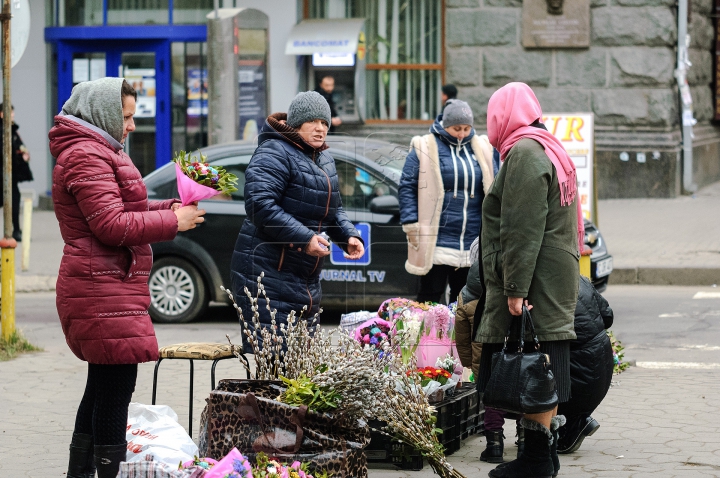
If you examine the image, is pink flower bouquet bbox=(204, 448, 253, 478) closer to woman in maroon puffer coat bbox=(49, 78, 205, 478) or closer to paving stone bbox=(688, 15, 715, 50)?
woman in maroon puffer coat bbox=(49, 78, 205, 478)

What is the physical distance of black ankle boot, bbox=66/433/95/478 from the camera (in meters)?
4.45

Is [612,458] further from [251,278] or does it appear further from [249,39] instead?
[249,39]

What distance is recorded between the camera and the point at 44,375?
7684 mm

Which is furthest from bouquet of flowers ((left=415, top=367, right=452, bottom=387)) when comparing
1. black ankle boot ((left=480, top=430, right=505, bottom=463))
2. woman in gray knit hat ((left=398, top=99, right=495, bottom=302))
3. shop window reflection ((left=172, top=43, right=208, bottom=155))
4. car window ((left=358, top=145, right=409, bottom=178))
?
shop window reflection ((left=172, top=43, right=208, bottom=155))

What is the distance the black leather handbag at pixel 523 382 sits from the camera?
4.66 meters

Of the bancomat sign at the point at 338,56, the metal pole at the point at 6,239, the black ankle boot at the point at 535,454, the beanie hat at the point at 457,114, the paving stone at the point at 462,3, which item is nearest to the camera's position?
the black ankle boot at the point at 535,454

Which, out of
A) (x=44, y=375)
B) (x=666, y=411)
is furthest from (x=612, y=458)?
(x=44, y=375)

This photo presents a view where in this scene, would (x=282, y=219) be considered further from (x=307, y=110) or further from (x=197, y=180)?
(x=197, y=180)

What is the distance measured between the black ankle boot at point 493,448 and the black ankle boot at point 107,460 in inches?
74.6

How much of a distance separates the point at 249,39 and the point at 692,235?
6.56m

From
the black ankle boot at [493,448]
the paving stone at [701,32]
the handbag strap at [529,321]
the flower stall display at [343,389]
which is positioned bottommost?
the black ankle boot at [493,448]

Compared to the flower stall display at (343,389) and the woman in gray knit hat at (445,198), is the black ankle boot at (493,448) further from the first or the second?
the woman in gray knit hat at (445,198)

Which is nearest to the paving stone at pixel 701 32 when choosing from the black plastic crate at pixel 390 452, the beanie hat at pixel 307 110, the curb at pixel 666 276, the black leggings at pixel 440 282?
the curb at pixel 666 276

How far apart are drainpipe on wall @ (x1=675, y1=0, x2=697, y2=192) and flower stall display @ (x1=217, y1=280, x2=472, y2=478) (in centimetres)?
1257
